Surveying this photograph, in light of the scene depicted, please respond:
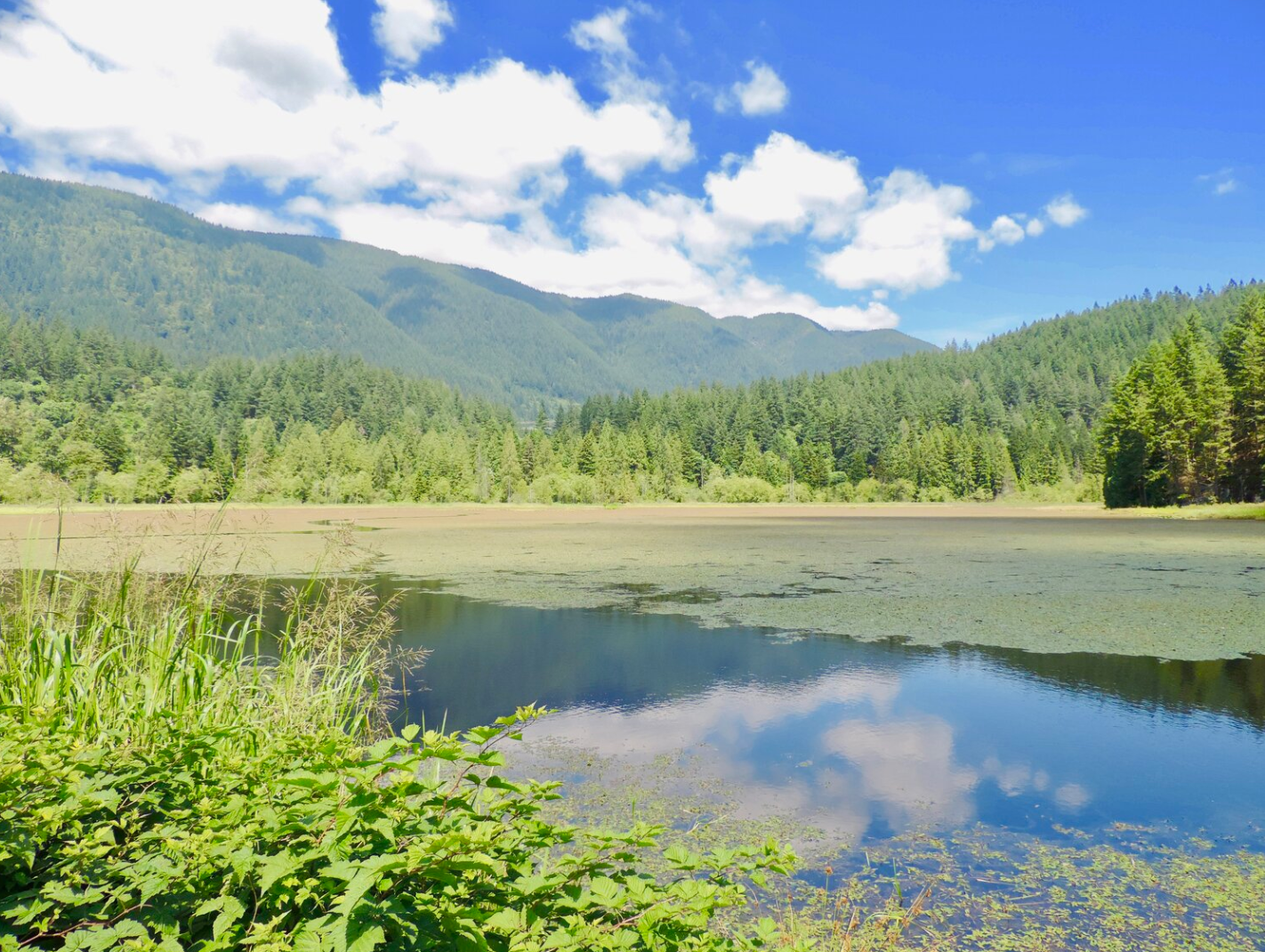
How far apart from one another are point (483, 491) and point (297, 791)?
106 m

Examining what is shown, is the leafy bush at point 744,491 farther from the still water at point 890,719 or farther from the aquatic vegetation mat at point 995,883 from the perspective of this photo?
the aquatic vegetation mat at point 995,883

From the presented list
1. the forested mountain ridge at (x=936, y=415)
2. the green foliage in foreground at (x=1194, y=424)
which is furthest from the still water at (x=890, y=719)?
the forested mountain ridge at (x=936, y=415)

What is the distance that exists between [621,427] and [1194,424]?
324 feet

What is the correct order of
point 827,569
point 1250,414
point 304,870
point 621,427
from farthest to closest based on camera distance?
point 621,427, point 1250,414, point 827,569, point 304,870

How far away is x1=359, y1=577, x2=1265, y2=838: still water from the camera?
7.21 meters

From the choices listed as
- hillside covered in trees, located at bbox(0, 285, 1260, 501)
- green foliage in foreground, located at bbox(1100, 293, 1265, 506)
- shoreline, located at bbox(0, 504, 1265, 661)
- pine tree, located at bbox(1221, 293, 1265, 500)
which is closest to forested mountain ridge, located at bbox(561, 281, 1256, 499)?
hillside covered in trees, located at bbox(0, 285, 1260, 501)

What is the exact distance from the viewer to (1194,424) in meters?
56.0

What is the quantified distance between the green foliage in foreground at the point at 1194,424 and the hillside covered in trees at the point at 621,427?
6.73 m

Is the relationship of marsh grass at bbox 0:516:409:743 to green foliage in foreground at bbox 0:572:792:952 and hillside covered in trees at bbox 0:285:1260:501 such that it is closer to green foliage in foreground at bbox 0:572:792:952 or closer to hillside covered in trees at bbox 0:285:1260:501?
green foliage in foreground at bbox 0:572:792:952

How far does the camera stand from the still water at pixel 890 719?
7207mm

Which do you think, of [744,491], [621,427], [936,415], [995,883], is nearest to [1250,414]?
[744,491]

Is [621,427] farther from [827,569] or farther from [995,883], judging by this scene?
[995,883]

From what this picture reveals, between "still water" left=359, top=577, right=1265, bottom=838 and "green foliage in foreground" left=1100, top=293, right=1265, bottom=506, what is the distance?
54922 millimetres

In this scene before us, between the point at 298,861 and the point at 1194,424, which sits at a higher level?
the point at 1194,424
